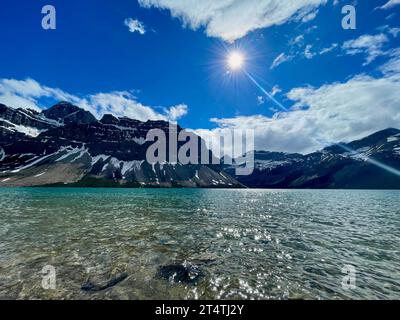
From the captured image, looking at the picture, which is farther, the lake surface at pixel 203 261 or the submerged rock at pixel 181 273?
the submerged rock at pixel 181 273

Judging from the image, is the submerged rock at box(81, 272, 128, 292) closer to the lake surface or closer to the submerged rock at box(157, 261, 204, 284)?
the lake surface

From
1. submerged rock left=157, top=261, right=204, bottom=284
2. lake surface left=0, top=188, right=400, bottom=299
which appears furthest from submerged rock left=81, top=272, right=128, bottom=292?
submerged rock left=157, top=261, right=204, bottom=284

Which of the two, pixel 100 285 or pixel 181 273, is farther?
pixel 181 273

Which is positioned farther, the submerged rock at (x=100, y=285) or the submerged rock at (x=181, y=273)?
the submerged rock at (x=181, y=273)

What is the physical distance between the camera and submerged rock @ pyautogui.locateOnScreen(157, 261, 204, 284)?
41.8 ft

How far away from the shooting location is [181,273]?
536 inches

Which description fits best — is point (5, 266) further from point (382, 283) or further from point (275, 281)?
Answer: point (382, 283)

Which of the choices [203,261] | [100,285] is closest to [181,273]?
Result: [203,261]

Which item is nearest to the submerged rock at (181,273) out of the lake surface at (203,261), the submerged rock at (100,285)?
the lake surface at (203,261)

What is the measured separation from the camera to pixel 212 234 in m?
24.1

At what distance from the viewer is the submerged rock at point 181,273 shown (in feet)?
41.8

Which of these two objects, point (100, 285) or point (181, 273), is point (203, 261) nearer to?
point (181, 273)

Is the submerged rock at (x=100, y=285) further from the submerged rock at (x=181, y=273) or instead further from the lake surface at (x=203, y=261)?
the submerged rock at (x=181, y=273)
